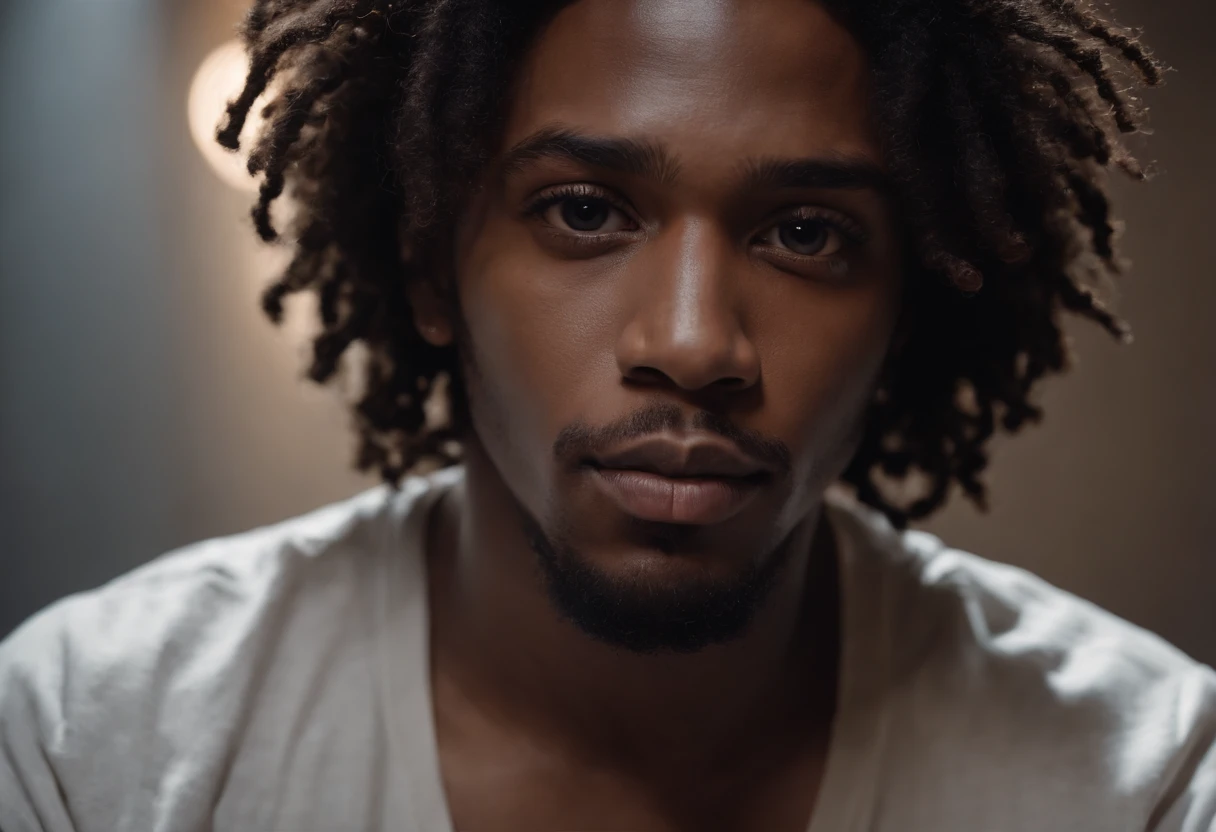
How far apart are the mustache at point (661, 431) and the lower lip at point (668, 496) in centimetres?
3

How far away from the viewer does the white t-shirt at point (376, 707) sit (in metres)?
1.16

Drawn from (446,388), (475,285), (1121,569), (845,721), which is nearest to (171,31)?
(446,388)

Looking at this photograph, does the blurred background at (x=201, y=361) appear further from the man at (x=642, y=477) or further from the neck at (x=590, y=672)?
the neck at (x=590, y=672)

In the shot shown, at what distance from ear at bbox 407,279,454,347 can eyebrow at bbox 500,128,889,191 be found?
20cm

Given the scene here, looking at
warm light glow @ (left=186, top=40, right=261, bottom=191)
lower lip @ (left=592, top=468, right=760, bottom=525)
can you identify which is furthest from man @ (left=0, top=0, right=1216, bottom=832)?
Answer: warm light glow @ (left=186, top=40, right=261, bottom=191)

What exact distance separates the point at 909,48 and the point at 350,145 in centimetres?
58

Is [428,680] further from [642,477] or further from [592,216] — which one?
[592,216]

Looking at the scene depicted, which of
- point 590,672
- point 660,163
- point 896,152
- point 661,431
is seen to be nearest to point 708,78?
point 660,163

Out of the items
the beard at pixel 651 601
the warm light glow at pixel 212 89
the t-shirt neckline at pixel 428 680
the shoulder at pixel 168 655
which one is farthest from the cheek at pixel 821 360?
the warm light glow at pixel 212 89

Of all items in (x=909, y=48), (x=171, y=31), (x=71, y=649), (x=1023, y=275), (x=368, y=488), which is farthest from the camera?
(x=368, y=488)

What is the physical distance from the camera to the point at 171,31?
5.49 ft

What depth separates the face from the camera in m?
1.05

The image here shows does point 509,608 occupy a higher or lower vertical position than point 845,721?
higher

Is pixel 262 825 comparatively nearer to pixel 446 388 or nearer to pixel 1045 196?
pixel 446 388
